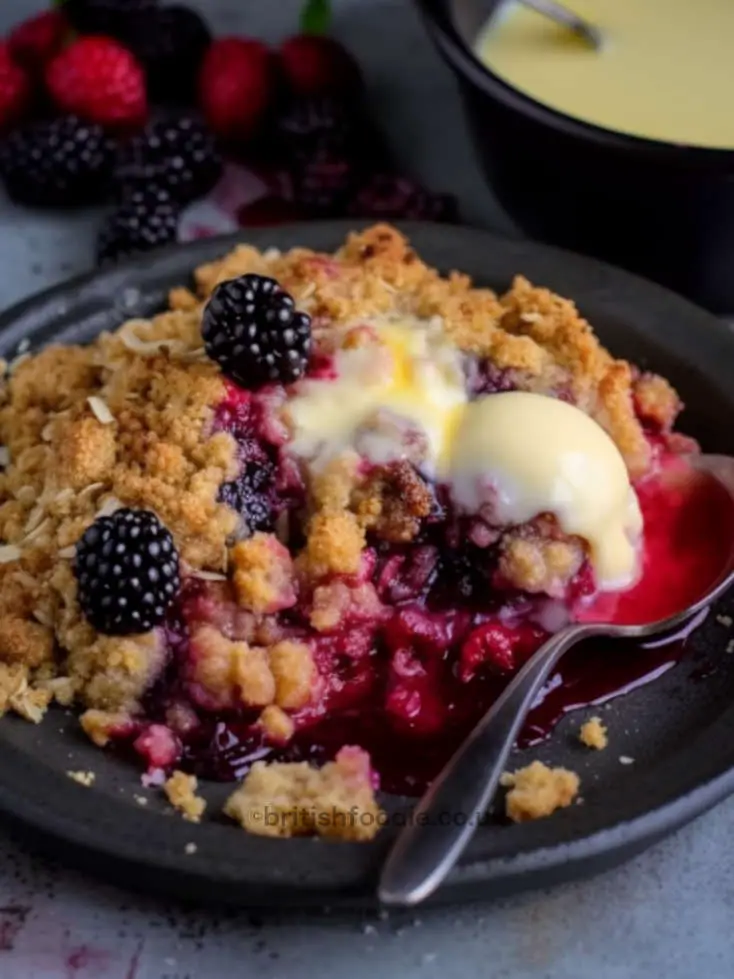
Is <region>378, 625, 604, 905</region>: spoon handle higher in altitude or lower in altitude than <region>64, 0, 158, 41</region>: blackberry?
higher

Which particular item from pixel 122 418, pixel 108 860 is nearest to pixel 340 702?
pixel 108 860

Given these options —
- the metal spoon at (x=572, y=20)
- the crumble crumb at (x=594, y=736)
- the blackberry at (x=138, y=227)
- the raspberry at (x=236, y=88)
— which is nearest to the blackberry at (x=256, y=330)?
the crumble crumb at (x=594, y=736)

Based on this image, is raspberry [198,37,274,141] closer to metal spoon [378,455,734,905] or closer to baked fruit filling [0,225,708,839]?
baked fruit filling [0,225,708,839]

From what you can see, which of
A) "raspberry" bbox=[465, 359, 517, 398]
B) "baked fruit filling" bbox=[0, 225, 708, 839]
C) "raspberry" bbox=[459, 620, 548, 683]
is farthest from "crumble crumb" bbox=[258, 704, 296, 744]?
"raspberry" bbox=[465, 359, 517, 398]

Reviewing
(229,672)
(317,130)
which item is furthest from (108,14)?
(229,672)

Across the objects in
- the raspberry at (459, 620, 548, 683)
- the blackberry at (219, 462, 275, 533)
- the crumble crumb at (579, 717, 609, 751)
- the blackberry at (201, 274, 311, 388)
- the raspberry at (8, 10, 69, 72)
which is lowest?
the raspberry at (8, 10, 69, 72)

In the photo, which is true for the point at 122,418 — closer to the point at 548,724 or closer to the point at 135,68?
the point at 548,724

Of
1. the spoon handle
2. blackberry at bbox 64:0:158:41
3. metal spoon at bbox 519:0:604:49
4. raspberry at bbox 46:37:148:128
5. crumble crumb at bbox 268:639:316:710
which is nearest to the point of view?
the spoon handle

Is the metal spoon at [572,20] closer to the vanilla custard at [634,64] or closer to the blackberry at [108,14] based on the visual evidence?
the vanilla custard at [634,64]
